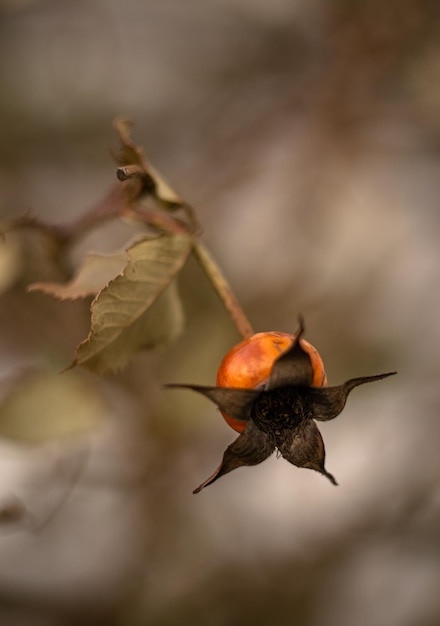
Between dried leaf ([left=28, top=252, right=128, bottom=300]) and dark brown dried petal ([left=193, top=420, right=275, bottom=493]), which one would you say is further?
dried leaf ([left=28, top=252, right=128, bottom=300])

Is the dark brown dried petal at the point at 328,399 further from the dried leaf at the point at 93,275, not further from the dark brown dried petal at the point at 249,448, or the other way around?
the dried leaf at the point at 93,275

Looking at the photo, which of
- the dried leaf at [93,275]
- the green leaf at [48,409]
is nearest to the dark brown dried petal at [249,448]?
the dried leaf at [93,275]

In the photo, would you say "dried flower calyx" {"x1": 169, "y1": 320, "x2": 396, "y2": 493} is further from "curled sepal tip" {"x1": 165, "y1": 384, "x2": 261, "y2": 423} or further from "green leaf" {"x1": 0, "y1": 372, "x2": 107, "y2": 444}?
"green leaf" {"x1": 0, "y1": 372, "x2": 107, "y2": 444}

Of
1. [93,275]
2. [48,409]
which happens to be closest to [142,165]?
[93,275]

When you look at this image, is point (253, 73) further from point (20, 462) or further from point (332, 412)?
point (332, 412)

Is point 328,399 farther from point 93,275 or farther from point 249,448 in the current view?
point 93,275

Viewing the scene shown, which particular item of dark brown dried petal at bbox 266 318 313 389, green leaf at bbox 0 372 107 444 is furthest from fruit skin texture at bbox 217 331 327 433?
green leaf at bbox 0 372 107 444
